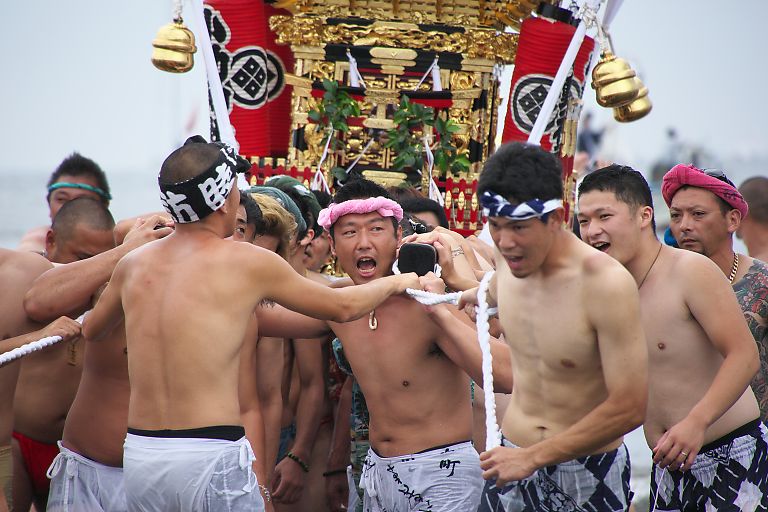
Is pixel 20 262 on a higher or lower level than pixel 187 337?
lower

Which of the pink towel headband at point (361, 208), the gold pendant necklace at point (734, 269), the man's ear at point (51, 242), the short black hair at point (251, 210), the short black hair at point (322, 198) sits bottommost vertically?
the man's ear at point (51, 242)

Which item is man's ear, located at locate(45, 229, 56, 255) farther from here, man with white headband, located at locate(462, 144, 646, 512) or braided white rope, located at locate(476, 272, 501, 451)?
man with white headband, located at locate(462, 144, 646, 512)

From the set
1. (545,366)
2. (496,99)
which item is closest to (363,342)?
(545,366)

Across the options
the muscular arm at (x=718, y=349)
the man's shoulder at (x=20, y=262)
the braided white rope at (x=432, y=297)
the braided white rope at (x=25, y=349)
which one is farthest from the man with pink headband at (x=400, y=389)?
the man's shoulder at (x=20, y=262)

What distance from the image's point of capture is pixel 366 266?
144 inches

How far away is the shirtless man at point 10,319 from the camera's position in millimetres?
3609

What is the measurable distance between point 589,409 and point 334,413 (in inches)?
86.3

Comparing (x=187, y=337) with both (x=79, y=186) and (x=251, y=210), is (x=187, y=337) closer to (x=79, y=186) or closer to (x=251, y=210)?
(x=251, y=210)

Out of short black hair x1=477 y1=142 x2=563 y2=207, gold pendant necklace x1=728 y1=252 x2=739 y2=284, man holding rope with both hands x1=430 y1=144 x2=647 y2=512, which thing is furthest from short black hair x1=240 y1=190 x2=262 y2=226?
gold pendant necklace x1=728 y1=252 x2=739 y2=284

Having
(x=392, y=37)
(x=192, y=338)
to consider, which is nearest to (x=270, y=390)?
(x=192, y=338)

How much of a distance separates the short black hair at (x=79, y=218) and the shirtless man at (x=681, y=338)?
2.40 m

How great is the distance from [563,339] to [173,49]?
11.6 feet

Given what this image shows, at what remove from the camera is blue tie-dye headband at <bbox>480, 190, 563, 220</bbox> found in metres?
2.68

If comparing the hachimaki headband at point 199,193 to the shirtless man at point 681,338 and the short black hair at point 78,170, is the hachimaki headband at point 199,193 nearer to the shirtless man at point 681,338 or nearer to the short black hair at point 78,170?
the shirtless man at point 681,338
